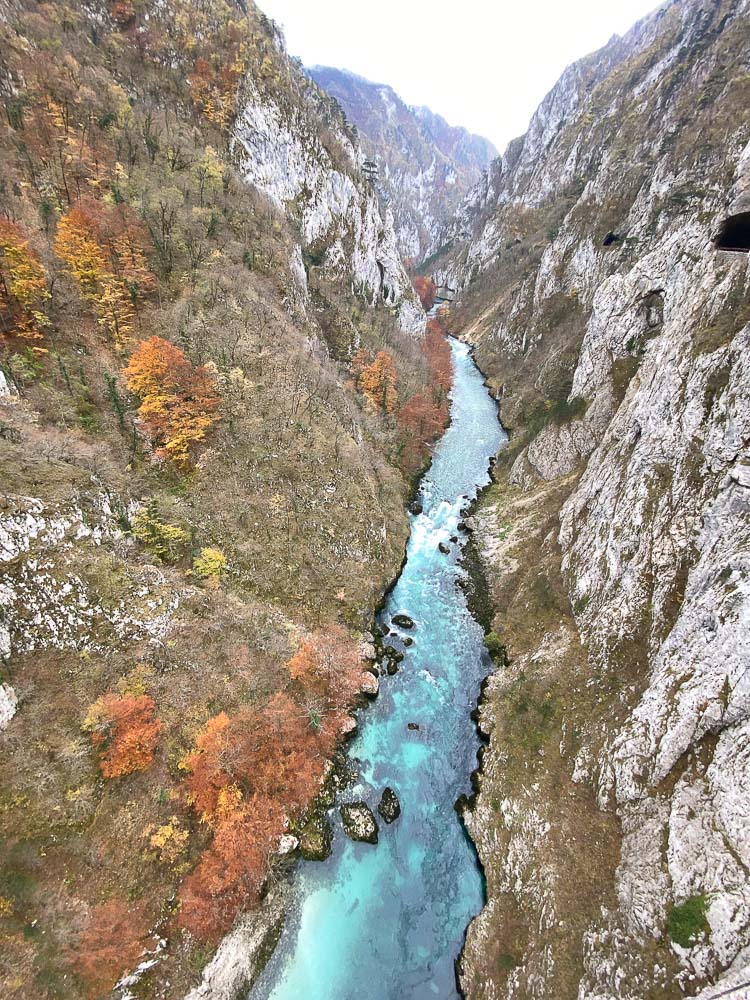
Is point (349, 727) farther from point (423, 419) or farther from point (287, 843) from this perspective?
point (423, 419)

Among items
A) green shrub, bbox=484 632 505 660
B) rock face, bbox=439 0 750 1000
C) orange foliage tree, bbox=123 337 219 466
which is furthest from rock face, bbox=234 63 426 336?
green shrub, bbox=484 632 505 660

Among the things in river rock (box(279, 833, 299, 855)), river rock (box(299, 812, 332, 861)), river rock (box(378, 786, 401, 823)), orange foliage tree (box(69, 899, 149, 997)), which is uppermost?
river rock (box(378, 786, 401, 823))

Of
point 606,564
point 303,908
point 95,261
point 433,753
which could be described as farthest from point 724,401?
point 95,261

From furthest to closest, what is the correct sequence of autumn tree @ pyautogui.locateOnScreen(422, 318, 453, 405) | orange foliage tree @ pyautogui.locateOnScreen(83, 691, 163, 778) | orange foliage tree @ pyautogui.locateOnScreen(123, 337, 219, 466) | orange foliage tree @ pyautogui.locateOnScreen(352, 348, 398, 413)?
autumn tree @ pyautogui.locateOnScreen(422, 318, 453, 405), orange foliage tree @ pyautogui.locateOnScreen(352, 348, 398, 413), orange foliage tree @ pyautogui.locateOnScreen(123, 337, 219, 466), orange foliage tree @ pyautogui.locateOnScreen(83, 691, 163, 778)

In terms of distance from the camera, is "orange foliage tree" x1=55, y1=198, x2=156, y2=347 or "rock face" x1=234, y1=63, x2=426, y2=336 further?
"rock face" x1=234, y1=63, x2=426, y2=336

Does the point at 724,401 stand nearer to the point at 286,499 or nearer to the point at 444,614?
the point at 444,614

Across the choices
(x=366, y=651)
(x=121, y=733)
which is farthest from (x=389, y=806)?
(x=121, y=733)

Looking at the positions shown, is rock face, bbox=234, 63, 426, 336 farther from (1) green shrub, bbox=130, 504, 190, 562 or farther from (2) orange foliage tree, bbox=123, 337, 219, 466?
(1) green shrub, bbox=130, 504, 190, 562
